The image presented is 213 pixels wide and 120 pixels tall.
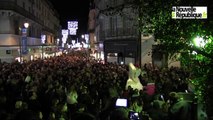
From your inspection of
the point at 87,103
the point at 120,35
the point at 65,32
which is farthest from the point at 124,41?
the point at 65,32

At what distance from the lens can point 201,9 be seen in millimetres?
7480

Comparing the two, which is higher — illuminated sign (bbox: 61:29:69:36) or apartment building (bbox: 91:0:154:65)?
illuminated sign (bbox: 61:29:69:36)

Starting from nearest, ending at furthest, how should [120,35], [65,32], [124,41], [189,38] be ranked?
[189,38], [124,41], [120,35], [65,32]

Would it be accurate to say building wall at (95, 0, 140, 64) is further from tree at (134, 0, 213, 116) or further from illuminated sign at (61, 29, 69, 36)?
illuminated sign at (61, 29, 69, 36)

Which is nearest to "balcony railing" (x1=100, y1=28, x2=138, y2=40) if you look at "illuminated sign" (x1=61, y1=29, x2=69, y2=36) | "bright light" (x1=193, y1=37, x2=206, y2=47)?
"bright light" (x1=193, y1=37, x2=206, y2=47)

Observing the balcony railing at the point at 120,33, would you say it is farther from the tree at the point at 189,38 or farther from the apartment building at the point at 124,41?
the tree at the point at 189,38

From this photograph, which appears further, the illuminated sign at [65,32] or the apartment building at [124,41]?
the illuminated sign at [65,32]

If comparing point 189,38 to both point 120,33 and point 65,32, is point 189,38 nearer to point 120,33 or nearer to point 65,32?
point 120,33

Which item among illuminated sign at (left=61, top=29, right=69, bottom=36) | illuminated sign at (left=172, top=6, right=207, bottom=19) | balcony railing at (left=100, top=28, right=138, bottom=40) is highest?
illuminated sign at (left=61, top=29, right=69, bottom=36)

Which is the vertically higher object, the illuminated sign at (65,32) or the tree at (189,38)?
the illuminated sign at (65,32)

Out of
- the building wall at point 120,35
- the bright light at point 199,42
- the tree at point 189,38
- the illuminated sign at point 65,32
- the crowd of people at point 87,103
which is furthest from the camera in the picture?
the illuminated sign at point 65,32

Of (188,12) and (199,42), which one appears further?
(188,12)

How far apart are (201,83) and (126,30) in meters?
36.1

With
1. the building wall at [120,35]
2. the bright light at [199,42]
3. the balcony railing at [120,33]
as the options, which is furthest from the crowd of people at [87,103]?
the balcony railing at [120,33]
